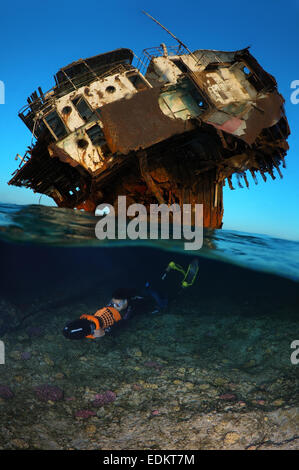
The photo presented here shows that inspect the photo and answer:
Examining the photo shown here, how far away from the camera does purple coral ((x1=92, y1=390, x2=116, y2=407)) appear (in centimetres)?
505

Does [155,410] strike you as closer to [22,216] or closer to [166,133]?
[22,216]

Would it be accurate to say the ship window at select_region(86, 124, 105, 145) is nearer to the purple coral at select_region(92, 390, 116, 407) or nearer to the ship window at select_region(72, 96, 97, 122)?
the ship window at select_region(72, 96, 97, 122)

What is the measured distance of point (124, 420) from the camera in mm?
4527

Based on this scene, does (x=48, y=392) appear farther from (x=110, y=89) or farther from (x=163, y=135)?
(x=110, y=89)

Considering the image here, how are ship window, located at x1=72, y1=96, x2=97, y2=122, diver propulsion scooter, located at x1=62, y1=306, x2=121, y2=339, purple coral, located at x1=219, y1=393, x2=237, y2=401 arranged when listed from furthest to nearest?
ship window, located at x1=72, y1=96, x2=97, y2=122 < diver propulsion scooter, located at x1=62, y1=306, x2=121, y2=339 < purple coral, located at x1=219, y1=393, x2=237, y2=401

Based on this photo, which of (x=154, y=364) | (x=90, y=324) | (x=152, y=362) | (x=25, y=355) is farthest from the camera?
(x=25, y=355)

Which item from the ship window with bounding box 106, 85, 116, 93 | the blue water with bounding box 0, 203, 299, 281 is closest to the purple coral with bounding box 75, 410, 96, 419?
the blue water with bounding box 0, 203, 299, 281

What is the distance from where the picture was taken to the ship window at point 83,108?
14.0 meters

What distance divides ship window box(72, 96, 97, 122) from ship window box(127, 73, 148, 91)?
3.09 metres

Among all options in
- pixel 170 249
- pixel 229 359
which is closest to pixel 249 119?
pixel 170 249

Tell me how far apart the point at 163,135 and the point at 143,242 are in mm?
4737

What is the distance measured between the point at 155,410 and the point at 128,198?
10.3 meters

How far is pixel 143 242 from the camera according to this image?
11.3 m

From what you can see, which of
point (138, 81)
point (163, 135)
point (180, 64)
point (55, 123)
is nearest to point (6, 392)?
point (163, 135)
